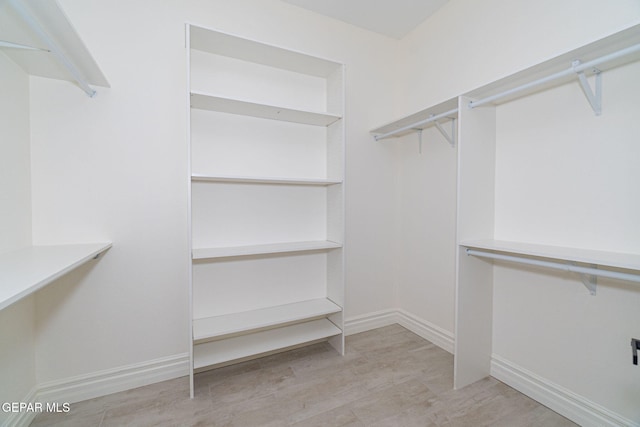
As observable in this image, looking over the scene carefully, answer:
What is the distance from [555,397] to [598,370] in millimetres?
286

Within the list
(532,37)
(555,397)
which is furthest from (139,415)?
(532,37)

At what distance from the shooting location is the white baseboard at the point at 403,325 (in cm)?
217

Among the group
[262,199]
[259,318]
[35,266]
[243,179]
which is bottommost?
[259,318]

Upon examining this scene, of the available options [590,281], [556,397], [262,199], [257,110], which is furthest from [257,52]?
[556,397]

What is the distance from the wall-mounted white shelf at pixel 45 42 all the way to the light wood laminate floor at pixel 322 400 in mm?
1845

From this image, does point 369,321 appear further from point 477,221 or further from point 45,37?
point 45,37

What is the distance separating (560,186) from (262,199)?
189 centimetres

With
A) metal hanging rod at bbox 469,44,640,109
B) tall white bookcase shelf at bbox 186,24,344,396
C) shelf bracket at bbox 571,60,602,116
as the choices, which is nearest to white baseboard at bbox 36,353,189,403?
tall white bookcase shelf at bbox 186,24,344,396

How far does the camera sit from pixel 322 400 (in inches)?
63.0

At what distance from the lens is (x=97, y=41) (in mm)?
1606

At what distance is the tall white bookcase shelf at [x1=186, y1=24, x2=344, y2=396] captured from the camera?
1829 mm

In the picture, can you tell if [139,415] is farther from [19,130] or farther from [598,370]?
[598,370]

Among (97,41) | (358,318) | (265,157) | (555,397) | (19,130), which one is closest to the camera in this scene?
(19,130)

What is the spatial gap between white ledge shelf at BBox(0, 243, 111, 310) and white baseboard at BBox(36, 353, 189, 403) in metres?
0.79
